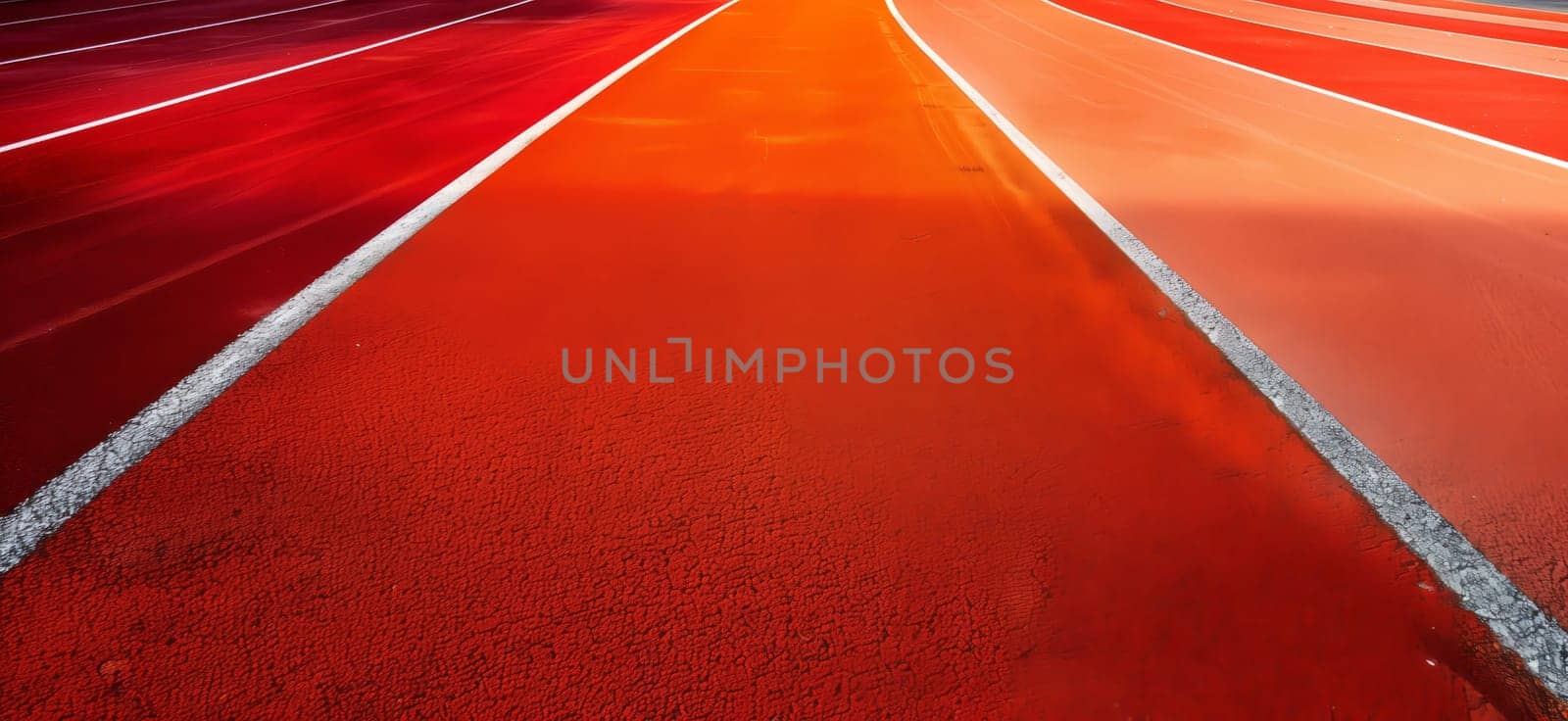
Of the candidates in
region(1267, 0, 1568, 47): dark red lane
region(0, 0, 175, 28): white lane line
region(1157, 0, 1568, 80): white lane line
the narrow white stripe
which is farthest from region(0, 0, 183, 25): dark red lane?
region(1267, 0, 1568, 47): dark red lane

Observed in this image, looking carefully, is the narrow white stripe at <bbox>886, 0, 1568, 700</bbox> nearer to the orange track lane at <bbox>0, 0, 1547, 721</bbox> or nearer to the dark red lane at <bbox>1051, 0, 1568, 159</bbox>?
the orange track lane at <bbox>0, 0, 1547, 721</bbox>

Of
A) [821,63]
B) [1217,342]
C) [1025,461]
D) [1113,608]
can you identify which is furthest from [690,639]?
[821,63]

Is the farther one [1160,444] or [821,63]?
[821,63]

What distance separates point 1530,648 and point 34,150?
9.13m

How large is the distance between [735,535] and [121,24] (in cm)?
1762

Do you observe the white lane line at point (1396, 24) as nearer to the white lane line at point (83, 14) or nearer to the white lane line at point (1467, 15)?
the white lane line at point (1467, 15)

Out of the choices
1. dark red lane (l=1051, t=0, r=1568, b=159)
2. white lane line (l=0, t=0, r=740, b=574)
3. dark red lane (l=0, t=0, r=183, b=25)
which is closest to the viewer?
white lane line (l=0, t=0, r=740, b=574)

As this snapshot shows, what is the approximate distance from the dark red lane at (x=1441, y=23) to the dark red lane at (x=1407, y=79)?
436cm

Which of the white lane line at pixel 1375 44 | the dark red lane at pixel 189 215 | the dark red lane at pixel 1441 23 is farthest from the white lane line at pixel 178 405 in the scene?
the dark red lane at pixel 1441 23

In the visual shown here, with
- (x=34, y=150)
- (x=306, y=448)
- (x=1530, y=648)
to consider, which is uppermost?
(x=34, y=150)

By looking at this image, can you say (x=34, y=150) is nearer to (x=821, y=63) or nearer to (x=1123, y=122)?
(x=821, y=63)

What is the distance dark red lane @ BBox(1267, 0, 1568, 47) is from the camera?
52.6 feet

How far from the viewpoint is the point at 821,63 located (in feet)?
35.5
